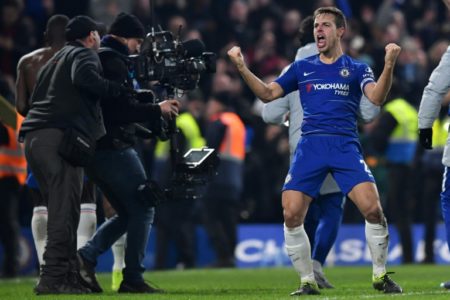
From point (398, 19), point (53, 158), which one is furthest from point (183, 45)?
point (398, 19)

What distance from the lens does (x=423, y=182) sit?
19219mm

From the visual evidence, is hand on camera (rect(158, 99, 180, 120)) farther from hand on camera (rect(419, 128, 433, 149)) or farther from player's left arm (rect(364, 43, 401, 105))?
hand on camera (rect(419, 128, 433, 149))

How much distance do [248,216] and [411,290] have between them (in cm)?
905

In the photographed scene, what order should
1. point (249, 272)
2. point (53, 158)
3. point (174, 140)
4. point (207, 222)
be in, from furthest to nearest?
point (207, 222), point (249, 272), point (174, 140), point (53, 158)

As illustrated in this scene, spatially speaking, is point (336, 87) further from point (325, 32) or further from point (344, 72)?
point (325, 32)

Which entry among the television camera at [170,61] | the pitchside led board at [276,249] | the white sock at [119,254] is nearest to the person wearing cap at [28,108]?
the white sock at [119,254]

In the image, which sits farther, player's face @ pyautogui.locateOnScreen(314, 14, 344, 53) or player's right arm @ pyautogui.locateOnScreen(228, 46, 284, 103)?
player's face @ pyautogui.locateOnScreen(314, 14, 344, 53)

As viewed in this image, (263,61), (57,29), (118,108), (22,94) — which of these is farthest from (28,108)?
(263,61)

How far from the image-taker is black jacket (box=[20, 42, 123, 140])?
1039cm

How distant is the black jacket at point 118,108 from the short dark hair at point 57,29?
126 cm

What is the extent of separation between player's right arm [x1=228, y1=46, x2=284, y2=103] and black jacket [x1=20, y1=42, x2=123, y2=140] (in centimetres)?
120

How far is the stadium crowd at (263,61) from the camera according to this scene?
58.8 ft

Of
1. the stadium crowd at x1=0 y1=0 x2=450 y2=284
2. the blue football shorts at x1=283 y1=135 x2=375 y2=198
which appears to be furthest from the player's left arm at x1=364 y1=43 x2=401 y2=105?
the stadium crowd at x1=0 y1=0 x2=450 y2=284

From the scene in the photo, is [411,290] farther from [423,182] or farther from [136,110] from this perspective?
[423,182]
